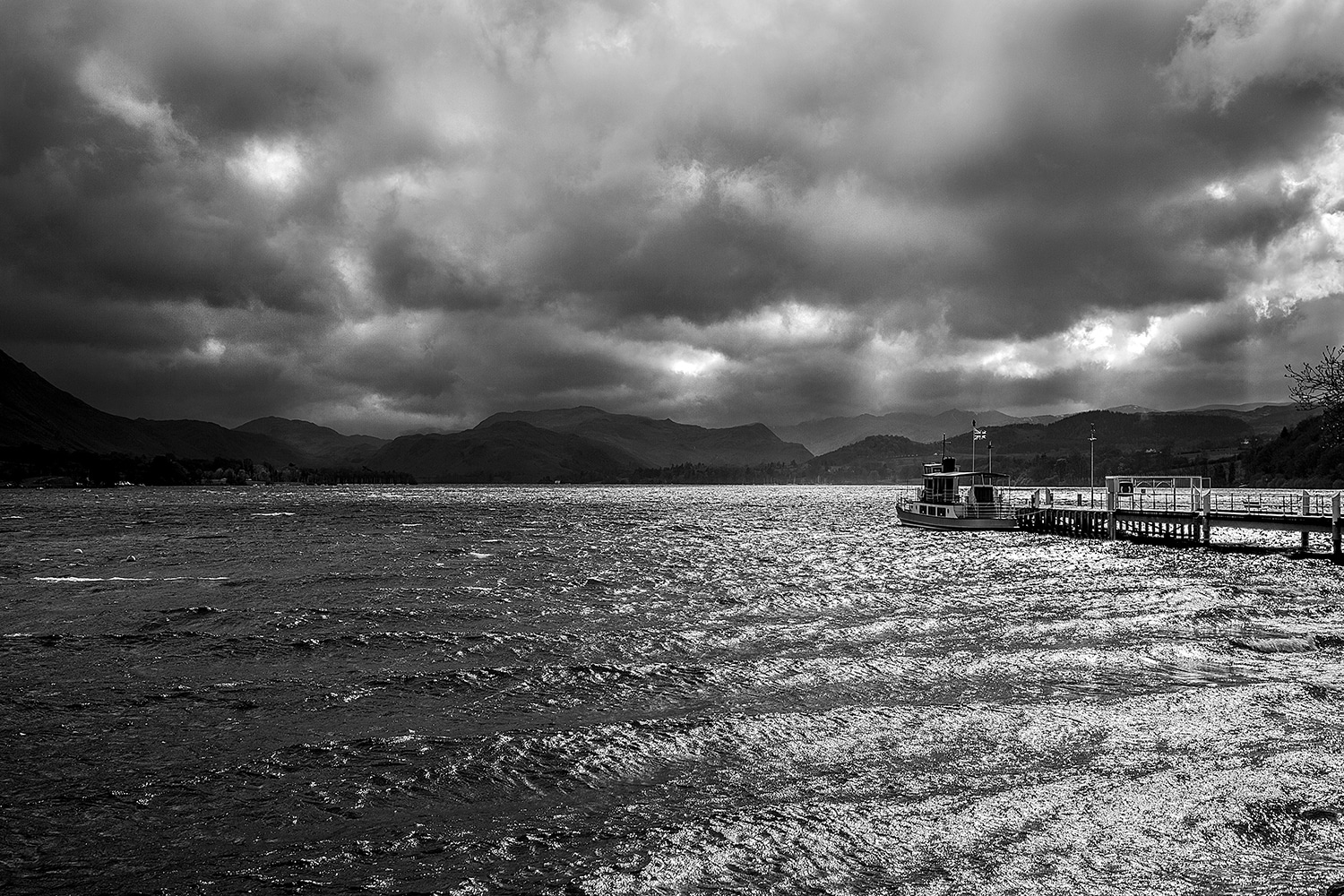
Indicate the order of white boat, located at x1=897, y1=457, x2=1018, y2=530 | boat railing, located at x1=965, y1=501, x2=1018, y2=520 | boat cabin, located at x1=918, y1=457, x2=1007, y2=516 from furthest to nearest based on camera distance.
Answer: boat cabin, located at x1=918, y1=457, x2=1007, y2=516
boat railing, located at x1=965, y1=501, x2=1018, y2=520
white boat, located at x1=897, y1=457, x2=1018, y2=530

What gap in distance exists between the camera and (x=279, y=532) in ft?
275

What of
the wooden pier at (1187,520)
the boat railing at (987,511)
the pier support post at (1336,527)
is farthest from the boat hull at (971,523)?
the pier support post at (1336,527)

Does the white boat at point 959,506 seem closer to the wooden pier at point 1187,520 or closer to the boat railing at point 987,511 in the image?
the boat railing at point 987,511

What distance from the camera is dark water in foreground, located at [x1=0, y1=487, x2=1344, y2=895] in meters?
10.5

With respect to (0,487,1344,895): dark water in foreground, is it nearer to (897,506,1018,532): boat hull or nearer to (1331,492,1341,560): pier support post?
(1331,492,1341,560): pier support post

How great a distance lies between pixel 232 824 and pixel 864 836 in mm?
9449

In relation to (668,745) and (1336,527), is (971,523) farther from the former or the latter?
(668,745)

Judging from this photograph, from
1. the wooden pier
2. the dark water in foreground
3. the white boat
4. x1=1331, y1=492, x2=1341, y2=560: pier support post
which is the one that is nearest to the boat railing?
the white boat

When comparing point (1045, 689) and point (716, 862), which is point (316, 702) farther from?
point (1045, 689)

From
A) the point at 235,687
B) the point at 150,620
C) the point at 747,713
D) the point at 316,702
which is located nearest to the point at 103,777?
the point at 316,702

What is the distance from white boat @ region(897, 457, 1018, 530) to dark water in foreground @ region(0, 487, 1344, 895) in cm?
5589

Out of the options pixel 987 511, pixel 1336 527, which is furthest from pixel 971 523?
pixel 1336 527

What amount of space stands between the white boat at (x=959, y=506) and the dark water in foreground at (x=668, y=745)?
5589 centimetres

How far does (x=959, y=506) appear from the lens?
306ft
